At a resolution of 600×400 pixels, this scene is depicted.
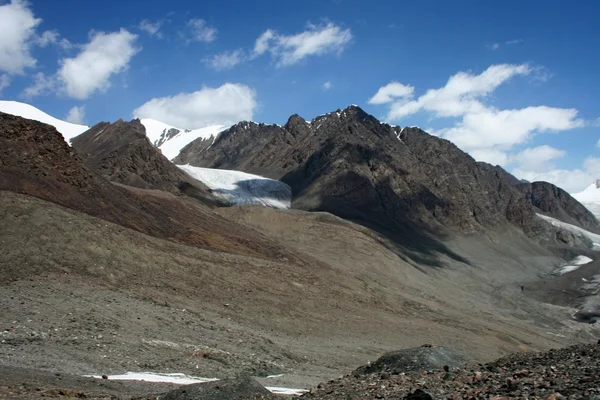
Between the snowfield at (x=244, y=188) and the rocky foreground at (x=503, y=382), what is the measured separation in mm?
125201

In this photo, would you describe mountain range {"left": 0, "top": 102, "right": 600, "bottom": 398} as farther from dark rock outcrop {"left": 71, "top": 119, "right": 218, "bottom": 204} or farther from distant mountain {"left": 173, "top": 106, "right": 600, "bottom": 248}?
distant mountain {"left": 173, "top": 106, "right": 600, "bottom": 248}

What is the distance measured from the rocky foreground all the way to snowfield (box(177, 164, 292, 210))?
125201mm

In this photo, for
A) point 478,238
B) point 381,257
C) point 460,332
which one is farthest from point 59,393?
point 478,238

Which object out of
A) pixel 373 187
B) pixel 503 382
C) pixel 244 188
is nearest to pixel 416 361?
pixel 503 382

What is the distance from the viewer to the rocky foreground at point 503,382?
10.1 meters

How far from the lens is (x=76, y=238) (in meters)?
33.3

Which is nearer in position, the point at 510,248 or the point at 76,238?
the point at 76,238

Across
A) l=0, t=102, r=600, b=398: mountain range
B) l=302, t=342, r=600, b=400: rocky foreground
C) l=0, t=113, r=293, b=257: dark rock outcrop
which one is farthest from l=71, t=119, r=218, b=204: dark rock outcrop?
l=302, t=342, r=600, b=400: rocky foreground

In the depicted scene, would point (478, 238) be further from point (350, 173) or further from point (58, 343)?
point (58, 343)

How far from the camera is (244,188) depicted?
510 ft

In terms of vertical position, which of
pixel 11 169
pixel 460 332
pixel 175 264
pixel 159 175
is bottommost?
pixel 460 332

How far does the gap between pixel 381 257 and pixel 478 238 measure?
283 feet

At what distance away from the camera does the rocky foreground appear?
10109 mm

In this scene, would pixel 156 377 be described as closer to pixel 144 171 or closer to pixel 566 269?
pixel 144 171
